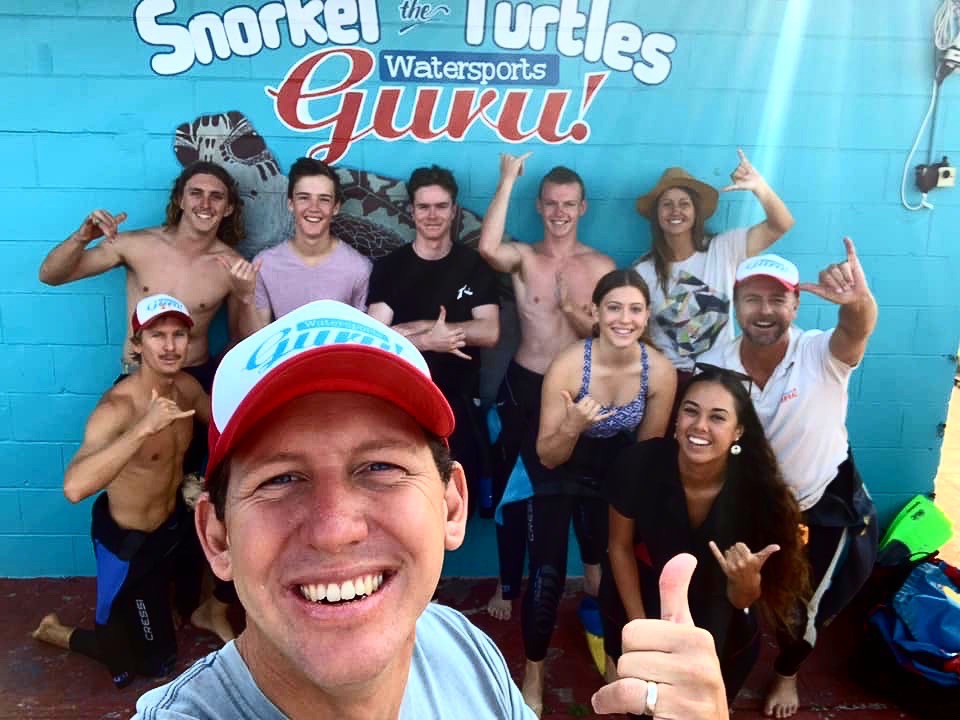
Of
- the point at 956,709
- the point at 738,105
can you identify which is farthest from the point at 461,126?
the point at 956,709

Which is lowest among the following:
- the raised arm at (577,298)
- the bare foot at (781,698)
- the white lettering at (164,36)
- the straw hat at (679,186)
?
the bare foot at (781,698)

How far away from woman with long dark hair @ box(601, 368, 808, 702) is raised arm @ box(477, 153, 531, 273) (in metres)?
1.05

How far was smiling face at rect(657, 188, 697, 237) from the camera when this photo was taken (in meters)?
3.46

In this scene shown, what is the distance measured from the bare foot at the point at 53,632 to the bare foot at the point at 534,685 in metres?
2.12

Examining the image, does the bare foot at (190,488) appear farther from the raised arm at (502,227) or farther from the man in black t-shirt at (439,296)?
the raised arm at (502,227)

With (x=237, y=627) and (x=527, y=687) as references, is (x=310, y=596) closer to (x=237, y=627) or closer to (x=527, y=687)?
(x=527, y=687)

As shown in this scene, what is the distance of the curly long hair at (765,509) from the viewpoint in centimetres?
316

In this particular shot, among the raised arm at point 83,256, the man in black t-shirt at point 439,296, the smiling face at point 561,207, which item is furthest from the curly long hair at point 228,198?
the smiling face at point 561,207

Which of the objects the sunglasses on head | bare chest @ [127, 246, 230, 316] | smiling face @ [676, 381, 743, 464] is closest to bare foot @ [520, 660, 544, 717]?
smiling face @ [676, 381, 743, 464]

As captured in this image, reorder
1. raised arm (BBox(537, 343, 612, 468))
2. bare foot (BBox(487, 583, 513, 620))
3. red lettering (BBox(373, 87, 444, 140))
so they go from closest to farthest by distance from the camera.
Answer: raised arm (BBox(537, 343, 612, 468)) → red lettering (BBox(373, 87, 444, 140)) → bare foot (BBox(487, 583, 513, 620))

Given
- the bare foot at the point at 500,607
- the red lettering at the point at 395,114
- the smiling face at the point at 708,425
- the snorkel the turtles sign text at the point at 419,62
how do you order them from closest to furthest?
1. the smiling face at the point at 708,425
2. the snorkel the turtles sign text at the point at 419,62
3. the red lettering at the point at 395,114
4. the bare foot at the point at 500,607

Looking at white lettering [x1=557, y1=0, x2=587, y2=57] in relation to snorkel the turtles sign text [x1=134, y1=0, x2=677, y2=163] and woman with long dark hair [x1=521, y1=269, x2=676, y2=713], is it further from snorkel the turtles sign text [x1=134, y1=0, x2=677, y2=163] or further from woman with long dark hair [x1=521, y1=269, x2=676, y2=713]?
woman with long dark hair [x1=521, y1=269, x2=676, y2=713]

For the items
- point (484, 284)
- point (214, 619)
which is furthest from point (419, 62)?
point (214, 619)

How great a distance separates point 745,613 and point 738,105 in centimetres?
233
